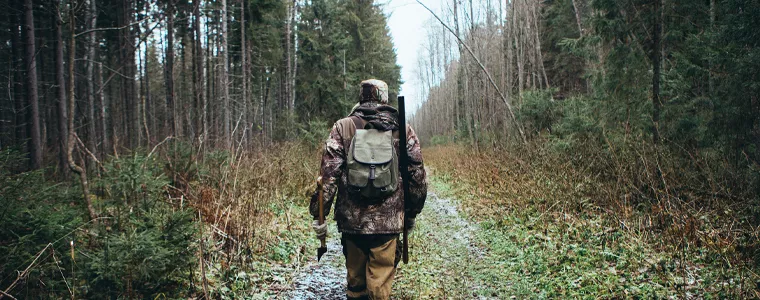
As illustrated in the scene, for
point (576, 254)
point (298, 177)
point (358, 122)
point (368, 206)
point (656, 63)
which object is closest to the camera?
point (368, 206)

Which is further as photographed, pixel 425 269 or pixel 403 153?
pixel 425 269

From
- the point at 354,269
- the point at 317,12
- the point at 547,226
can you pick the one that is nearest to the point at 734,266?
Result: the point at 547,226

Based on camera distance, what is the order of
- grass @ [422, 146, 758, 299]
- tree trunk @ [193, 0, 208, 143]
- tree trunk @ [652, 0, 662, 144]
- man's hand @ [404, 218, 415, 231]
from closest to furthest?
man's hand @ [404, 218, 415, 231] → grass @ [422, 146, 758, 299] → tree trunk @ [193, 0, 208, 143] → tree trunk @ [652, 0, 662, 144]

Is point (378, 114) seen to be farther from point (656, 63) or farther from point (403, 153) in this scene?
point (656, 63)

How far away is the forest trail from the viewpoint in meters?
4.26

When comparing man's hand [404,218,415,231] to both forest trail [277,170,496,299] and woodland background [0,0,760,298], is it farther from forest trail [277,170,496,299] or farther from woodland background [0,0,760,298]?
woodland background [0,0,760,298]

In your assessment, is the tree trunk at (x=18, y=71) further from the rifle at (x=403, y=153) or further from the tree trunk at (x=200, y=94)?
the rifle at (x=403, y=153)

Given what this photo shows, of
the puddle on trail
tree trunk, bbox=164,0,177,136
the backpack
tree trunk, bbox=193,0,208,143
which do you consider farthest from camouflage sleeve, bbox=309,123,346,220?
tree trunk, bbox=193,0,208,143

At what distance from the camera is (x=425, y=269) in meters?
4.96

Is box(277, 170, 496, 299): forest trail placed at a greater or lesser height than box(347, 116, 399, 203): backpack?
lesser

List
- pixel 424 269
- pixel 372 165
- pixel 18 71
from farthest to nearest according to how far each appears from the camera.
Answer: pixel 18 71, pixel 424 269, pixel 372 165

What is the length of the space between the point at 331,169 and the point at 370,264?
0.83m

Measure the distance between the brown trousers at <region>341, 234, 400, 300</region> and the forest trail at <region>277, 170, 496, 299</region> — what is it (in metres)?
1.05

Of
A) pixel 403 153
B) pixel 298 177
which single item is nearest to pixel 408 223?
pixel 403 153
